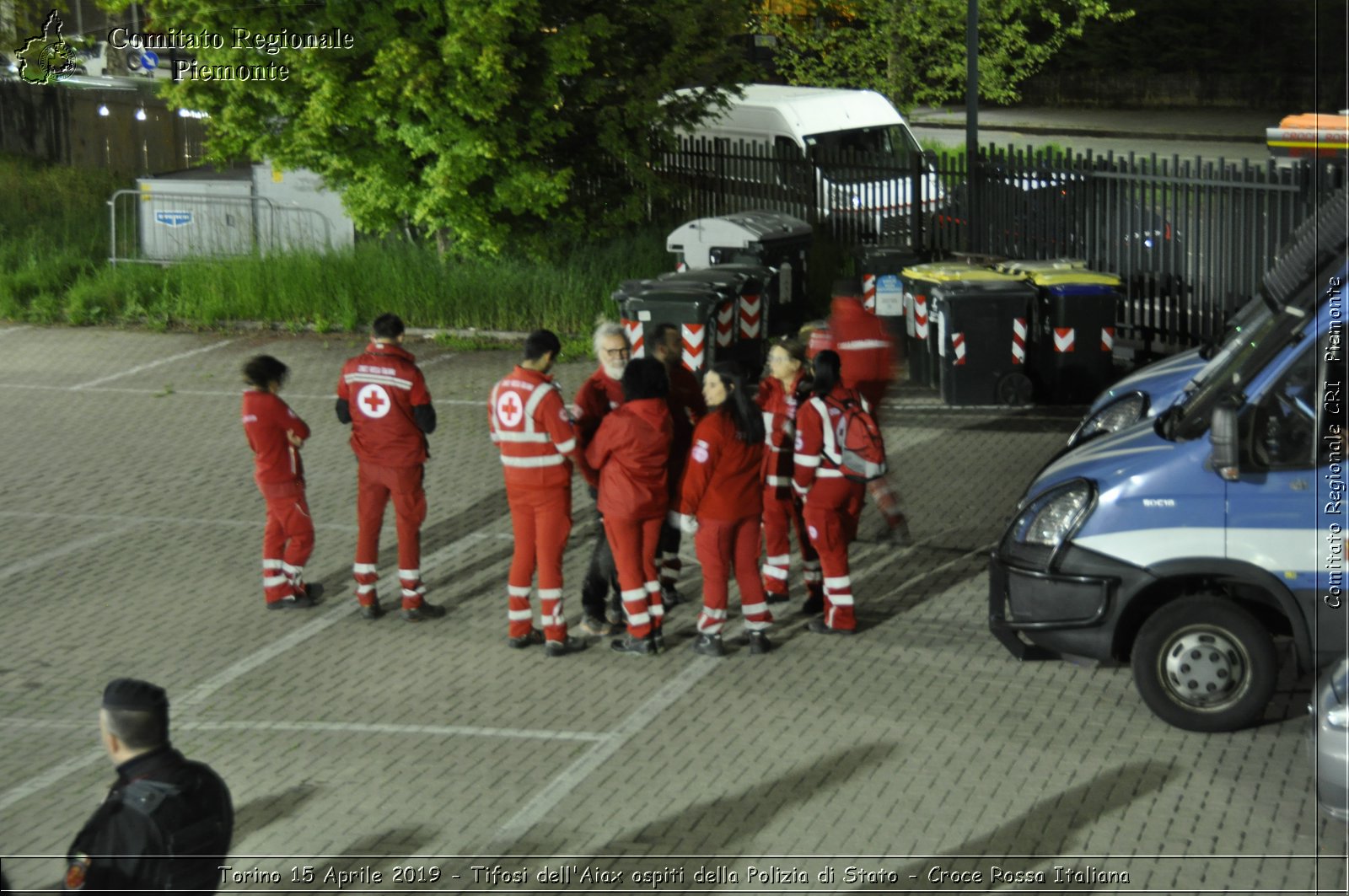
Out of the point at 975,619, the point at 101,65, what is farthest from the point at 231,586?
the point at 101,65

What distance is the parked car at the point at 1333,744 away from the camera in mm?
6203

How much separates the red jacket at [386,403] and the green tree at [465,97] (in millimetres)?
8327

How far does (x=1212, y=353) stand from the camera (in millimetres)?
10305

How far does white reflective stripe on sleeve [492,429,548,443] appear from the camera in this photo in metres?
8.57

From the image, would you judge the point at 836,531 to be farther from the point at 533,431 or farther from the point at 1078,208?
the point at 1078,208

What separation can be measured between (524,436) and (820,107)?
1493 cm

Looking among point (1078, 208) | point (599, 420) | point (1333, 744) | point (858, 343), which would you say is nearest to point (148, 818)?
point (1333, 744)

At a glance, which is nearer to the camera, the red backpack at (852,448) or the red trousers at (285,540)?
the red backpack at (852,448)

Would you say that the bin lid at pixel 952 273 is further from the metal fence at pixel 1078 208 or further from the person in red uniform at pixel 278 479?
the person in red uniform at pixel 278 479

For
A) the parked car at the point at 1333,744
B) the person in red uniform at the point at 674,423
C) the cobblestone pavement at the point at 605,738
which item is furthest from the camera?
the person in red uniform at the point at 674,423

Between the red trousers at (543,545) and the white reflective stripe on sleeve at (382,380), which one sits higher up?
the white reflective stripe on sleeve at (382,380)

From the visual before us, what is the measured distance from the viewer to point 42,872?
21.7ft

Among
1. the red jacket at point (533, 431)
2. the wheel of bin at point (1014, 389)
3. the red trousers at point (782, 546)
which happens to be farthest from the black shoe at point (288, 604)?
the wheel of bin at point (1014, 389)

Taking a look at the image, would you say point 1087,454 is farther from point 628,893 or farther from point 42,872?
point 42,872
